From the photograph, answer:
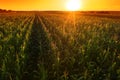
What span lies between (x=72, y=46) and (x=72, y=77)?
3.35 meters

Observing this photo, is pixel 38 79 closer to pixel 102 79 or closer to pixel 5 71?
pixel 5 71

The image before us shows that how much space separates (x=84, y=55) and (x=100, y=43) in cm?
217

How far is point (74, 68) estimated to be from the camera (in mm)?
6504

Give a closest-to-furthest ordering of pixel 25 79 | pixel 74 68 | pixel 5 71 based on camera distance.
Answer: pixel 5 71 < pixel 25 79 < pixel 74 68

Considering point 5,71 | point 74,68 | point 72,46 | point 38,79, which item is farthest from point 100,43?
point 5,71

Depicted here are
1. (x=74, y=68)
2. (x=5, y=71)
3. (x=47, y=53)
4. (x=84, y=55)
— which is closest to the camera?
(x=5, y=71)

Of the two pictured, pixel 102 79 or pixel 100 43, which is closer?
pixel 102 79

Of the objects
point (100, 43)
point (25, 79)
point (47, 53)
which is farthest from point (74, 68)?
point (100, 43)

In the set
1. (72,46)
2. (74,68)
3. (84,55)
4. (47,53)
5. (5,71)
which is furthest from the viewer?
(72,46)

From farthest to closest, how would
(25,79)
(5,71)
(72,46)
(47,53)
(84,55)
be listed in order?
(72,46)
(47,53)
(84,55)
(25,79)
(5,71)

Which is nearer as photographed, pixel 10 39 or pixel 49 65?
pixel 49 65

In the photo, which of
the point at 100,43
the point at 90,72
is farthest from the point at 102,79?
the point at 100,43

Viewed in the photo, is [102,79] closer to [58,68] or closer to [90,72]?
[90,72]

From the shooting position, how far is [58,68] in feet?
20.0
